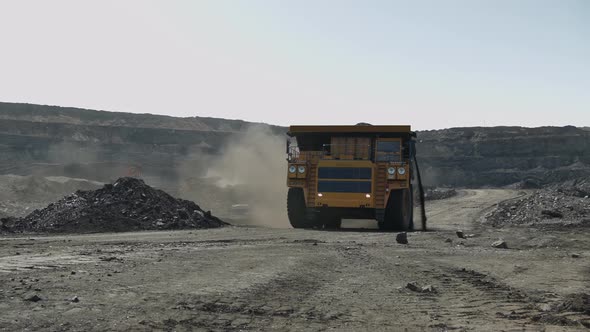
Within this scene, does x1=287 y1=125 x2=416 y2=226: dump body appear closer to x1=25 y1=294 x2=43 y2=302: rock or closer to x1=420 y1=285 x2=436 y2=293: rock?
x1=420 y1=285 x2=436 y2=293: rock

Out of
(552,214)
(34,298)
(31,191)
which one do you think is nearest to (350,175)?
(552,214)

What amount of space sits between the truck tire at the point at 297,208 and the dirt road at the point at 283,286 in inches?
Result: 324

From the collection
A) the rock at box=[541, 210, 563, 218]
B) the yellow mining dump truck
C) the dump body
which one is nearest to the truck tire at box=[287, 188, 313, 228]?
the yellow mining dump truck

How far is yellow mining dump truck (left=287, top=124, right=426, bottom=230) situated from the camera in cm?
2364

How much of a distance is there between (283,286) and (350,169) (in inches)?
572

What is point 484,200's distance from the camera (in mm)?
48375

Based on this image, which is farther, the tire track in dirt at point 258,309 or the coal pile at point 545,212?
the coal pile at point 545,212

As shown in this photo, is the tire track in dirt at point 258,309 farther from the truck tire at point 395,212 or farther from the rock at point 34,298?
the truck tire at point 395,212

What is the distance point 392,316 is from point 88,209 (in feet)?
61.8

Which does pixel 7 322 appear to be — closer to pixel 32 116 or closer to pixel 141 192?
pixel 141 192

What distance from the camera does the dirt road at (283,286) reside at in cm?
716

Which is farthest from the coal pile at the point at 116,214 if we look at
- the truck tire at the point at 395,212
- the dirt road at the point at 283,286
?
the dirt road at the point at 283,286

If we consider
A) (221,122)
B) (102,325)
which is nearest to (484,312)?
(102,325)

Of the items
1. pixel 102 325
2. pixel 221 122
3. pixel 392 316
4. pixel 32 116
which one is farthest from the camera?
pixel 221 122
